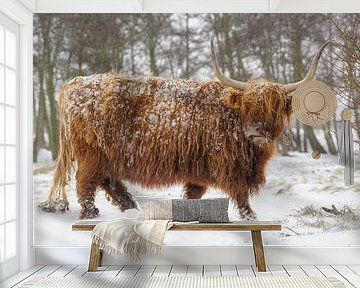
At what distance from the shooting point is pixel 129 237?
5.59 meters

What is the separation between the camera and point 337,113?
243 inches

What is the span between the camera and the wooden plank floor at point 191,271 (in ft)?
18.4

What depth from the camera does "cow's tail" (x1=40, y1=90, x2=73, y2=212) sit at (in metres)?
6.20

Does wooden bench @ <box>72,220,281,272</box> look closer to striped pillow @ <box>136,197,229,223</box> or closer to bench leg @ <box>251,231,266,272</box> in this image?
bench leg @ <box>251,231,266,272</box>

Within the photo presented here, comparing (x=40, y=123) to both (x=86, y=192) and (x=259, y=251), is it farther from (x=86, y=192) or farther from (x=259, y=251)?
(x=259, y=251)

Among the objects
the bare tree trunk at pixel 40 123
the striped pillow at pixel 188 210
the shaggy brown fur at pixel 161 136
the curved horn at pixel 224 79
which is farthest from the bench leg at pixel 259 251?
the bare tree trunk at pixel 40 123

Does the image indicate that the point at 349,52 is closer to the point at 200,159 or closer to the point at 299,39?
the point at 299,39

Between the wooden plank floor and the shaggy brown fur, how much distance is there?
1.83ft

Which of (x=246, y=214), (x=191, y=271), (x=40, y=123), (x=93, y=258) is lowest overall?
(x=191, y=271)

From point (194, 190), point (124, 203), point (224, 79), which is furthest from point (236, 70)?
point (124, 203)

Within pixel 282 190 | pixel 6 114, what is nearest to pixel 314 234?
pixel 282 190

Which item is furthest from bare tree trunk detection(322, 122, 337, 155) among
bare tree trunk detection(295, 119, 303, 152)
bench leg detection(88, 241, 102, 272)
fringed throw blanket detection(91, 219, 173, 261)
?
bench leg detection(88, 241, 102, 272)

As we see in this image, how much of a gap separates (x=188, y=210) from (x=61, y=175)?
127cm

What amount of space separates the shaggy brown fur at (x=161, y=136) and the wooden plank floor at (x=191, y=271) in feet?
1.83
